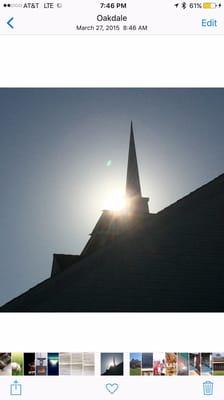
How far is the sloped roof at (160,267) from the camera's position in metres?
2.47

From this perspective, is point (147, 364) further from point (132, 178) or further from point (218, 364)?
point (132, 178)

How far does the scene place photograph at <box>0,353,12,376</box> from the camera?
1.55m

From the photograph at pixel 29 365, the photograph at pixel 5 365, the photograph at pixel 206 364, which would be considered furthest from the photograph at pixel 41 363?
the photograph at pixel 206 364

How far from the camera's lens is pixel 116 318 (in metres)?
1.55

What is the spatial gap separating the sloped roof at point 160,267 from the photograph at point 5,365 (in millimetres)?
680

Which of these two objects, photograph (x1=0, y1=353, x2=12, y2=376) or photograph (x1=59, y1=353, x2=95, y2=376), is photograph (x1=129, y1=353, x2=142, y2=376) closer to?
photograph (x1=59, y1=353, x2=95, y2=376)
